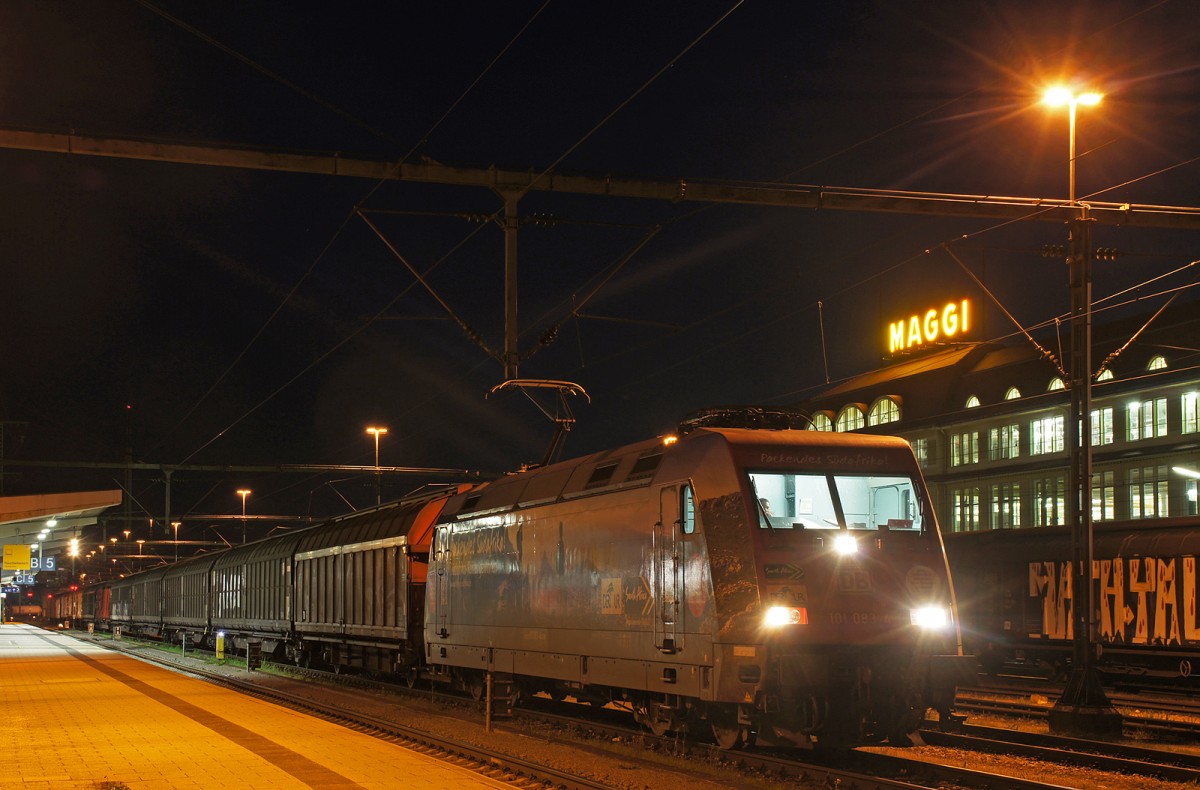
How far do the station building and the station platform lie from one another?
3410 centimetres

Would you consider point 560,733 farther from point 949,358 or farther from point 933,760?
point 949,358

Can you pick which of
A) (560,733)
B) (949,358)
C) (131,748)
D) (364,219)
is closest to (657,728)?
(560,733)

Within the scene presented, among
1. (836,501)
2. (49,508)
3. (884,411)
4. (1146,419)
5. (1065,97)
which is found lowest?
(49,508)

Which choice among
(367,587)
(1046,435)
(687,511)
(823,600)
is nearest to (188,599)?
(367,587)

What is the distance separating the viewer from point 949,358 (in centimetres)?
7212

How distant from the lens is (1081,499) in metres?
18.4

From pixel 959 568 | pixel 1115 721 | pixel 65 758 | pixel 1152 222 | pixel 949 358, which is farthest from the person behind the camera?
pixel 949 358

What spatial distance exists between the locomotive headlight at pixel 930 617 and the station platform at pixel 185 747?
4709mm

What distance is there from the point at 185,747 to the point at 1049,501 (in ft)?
170

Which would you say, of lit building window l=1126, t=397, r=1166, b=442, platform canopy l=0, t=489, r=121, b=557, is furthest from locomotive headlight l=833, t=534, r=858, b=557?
lit building window l=1126, t=397, r=1166, b=442

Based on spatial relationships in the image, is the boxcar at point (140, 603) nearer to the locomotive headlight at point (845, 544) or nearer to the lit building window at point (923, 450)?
the lit building window at point (923, 450)

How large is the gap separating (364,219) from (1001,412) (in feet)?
167

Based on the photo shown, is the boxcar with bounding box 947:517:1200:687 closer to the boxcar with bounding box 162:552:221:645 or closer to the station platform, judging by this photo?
the station platform

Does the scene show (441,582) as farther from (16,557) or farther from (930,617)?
(16,557)
